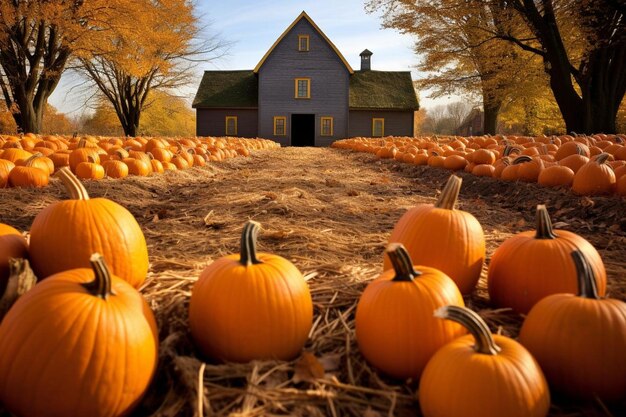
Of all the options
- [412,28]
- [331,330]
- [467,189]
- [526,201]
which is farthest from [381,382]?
[412,28]

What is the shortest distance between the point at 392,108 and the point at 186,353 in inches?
1297

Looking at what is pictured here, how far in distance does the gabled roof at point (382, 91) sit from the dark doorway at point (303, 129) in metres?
3.82

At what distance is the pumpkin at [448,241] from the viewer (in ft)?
6.61

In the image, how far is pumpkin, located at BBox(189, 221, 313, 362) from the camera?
154 cm

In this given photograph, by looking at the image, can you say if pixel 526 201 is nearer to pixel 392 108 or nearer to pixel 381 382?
pixel 381 382

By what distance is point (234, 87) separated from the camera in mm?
34688

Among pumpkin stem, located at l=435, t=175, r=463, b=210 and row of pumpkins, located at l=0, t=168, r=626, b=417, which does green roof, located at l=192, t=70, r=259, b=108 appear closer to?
pumpkin stem, located at l=435, t=175, r=463, b=210

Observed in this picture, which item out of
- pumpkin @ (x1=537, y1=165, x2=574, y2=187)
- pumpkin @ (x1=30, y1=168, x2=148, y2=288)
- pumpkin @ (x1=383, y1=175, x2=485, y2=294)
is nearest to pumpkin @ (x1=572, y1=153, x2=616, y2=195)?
pumpkin @ (x1=537, y1=165, x2=574, y2=187)

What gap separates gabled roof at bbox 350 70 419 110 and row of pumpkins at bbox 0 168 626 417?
31.7 m

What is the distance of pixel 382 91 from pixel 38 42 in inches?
921

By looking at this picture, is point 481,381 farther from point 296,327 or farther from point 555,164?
point 555,164

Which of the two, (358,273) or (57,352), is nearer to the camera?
(57,352)

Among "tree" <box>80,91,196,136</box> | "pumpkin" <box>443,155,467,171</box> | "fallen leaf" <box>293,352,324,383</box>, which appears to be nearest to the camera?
"fallen leaf" <box>293,352,324,383</box>

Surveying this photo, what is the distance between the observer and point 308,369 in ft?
4.94
